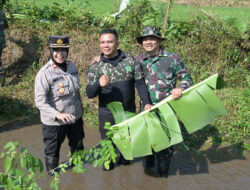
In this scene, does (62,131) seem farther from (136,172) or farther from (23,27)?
(23,27)

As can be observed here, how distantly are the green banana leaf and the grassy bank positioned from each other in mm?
3332

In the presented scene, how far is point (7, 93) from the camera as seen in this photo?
6270 millimetres

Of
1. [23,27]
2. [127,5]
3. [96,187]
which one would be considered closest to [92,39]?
[127,5]

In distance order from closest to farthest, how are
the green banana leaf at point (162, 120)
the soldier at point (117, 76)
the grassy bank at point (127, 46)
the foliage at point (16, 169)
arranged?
the foliage at point (16, 169) < the green banana leaf at point (162, 120) < the soldier at point (117, 76) < the grassy bank at point (127, 46)

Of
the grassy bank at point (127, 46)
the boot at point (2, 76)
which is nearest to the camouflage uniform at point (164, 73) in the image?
the grassy bank at point (127, 46)

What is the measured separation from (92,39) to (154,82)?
14.6 feet

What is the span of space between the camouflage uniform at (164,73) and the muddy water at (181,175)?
124 centimetres

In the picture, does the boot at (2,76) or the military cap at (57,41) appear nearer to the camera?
the military cap at (57,41)

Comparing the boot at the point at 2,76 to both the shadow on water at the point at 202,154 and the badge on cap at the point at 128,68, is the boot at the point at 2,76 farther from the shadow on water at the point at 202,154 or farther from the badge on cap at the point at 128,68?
the shadow on water at the point at 202,154

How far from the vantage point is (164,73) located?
3.51 meters

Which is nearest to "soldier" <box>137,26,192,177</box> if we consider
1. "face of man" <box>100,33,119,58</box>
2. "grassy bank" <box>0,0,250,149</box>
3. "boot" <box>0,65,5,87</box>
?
"face of man" <box>100,33,119,58</box>

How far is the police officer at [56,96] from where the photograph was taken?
3172mm

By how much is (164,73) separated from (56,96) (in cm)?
140

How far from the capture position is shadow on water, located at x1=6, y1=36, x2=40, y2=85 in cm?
714
